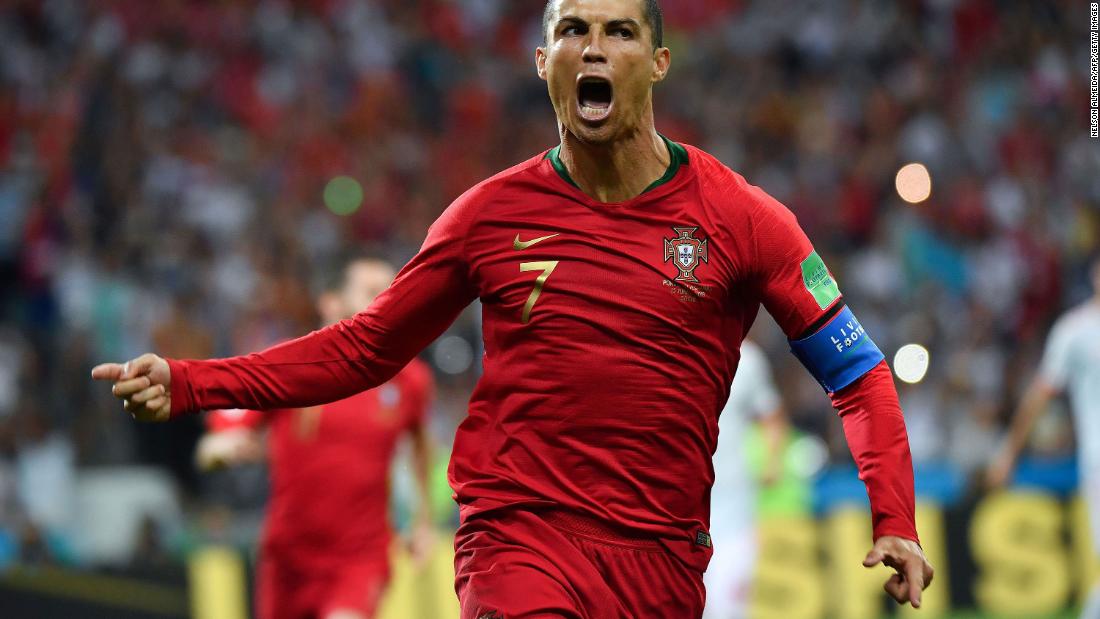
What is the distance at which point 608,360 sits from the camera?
13.4 feet

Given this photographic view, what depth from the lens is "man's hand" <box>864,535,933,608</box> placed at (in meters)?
3.77

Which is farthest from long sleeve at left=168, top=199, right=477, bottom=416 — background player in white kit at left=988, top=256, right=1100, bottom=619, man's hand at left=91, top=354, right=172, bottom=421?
background player in white kit at left=988, top=256, right=1100, bottom=619

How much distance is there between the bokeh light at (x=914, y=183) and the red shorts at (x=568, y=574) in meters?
11.9

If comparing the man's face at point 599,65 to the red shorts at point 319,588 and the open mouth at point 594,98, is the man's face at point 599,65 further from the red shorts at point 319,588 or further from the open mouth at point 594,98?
the red shorts at point 319,588

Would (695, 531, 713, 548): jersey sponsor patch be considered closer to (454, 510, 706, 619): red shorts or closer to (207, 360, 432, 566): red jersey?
(454, 510, 706, 619): red shorts

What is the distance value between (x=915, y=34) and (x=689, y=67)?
2535mm

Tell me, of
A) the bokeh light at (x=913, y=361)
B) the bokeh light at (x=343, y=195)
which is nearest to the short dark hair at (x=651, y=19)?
the bokeh light at (x=913, y=361)

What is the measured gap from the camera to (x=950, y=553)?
11.8 metres

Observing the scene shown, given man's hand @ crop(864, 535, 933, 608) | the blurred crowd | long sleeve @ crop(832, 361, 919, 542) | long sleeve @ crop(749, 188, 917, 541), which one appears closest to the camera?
man's hand @ crop(864, 535, 933, 608)

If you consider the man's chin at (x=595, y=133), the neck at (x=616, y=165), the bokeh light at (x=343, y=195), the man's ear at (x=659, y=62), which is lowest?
the neck at (x=616, y=165)

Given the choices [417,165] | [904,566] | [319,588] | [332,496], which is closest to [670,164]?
[904,566]

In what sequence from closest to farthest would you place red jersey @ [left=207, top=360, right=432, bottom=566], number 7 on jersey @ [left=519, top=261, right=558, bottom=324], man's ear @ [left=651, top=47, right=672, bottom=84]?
number 7 on jersey @ [left=519, top=261, right=558, bottom=324]
man's ear @ [left=651, top=47, right=672, bottom=84]
red jersey @ [left=207, top=360, right=432, bottom=566]

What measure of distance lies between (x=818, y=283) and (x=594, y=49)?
0.87 meters

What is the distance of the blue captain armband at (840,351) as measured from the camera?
4102 millimetres
